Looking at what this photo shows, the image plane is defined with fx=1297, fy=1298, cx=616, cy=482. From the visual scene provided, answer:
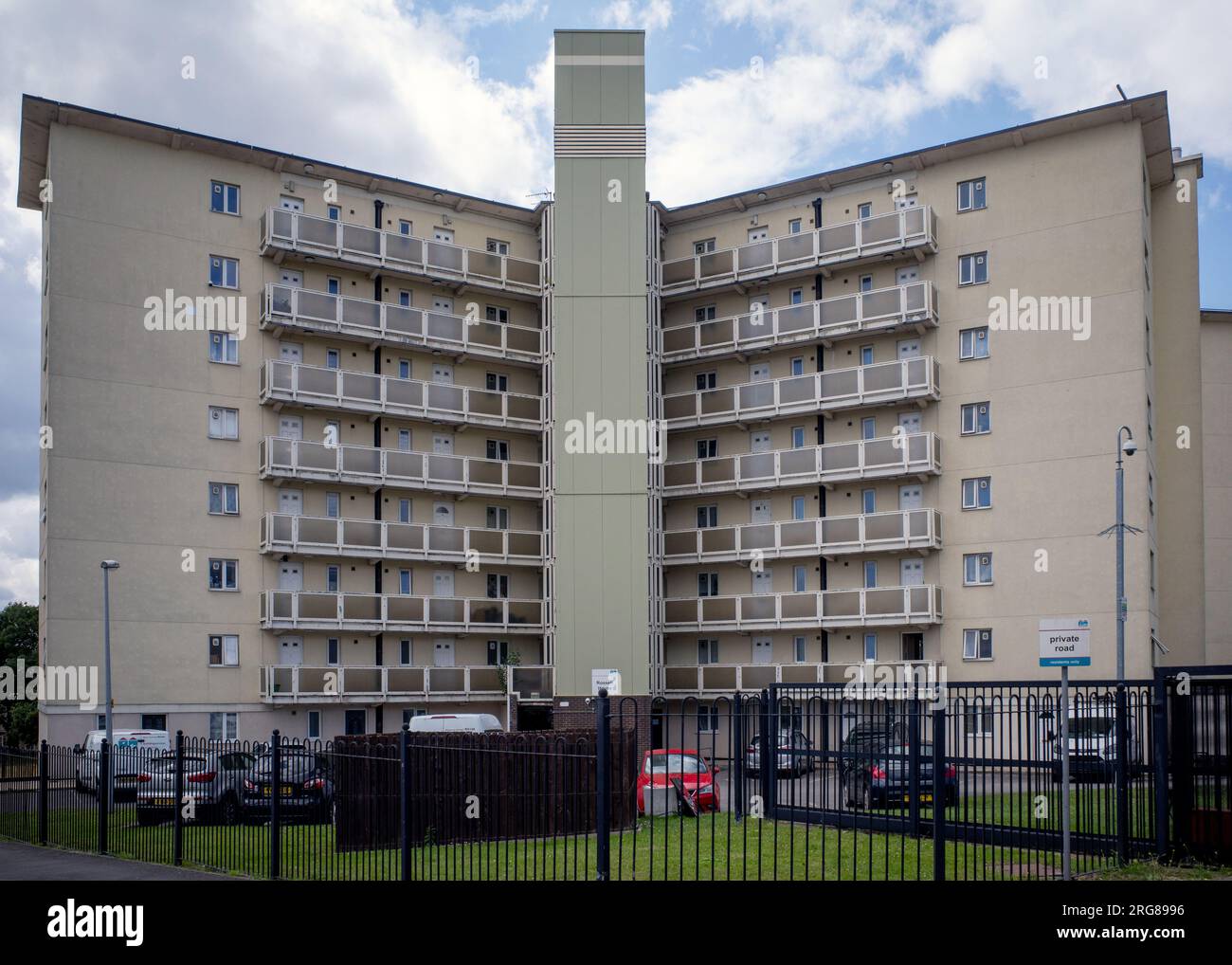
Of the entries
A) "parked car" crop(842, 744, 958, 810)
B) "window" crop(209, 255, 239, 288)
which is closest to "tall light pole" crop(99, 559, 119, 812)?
"window" crop(209, 255, 239, 288)

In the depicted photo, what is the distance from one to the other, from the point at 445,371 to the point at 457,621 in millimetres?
10347

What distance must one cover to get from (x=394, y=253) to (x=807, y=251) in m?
16.4

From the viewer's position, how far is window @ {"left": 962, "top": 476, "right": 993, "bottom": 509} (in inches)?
1838

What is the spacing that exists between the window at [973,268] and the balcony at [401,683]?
2131 cm

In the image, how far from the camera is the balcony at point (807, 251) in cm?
4856

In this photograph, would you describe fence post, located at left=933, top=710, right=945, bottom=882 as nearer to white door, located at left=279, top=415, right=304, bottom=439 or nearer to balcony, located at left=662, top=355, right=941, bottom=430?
balcony, located at left=662, top=355, right=941, bottom=430

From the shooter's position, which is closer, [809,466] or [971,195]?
[971,195]

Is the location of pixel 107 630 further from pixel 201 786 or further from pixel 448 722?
pixel 201 786

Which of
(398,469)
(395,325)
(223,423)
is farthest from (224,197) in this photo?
(398,469)

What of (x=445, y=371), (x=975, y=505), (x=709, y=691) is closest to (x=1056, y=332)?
(x=975, y=505)

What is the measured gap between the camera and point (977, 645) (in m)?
46.3

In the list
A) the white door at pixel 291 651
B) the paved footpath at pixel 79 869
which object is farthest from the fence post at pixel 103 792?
the white door at pixel 291 651

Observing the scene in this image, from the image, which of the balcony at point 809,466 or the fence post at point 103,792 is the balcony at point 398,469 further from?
the fence post at point 103,792
